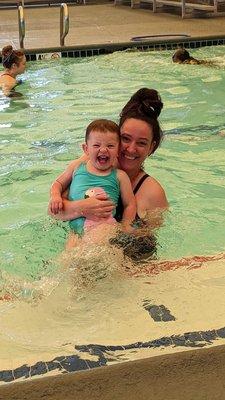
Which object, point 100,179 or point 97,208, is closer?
point 97,208

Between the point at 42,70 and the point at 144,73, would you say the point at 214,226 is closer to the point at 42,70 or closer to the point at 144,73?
the point at 144,73

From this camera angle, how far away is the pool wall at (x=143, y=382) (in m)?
1.94

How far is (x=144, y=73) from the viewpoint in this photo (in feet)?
29.7

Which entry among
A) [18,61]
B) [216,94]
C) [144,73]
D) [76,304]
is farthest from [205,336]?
[144,73]

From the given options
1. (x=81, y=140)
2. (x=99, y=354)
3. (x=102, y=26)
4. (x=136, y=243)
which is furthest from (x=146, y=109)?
(x=102, y=26)

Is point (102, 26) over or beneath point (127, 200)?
beneath

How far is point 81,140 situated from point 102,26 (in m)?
8.87

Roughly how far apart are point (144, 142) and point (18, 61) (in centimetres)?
533

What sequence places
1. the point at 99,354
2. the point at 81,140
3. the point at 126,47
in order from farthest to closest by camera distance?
1. the point at 126,47
2. the point at 81,140
3. the point at 99,354

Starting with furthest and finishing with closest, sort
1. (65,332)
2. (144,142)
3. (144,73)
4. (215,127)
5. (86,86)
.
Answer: (144,73), (86,86), (215,127), (144,142), (65,332)

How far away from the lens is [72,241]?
3.13m

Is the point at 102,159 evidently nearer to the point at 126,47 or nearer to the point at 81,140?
the point at 81,140

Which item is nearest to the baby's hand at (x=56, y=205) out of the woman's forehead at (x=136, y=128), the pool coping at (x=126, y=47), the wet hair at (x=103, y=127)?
the wet hair at (x=103, y=127)

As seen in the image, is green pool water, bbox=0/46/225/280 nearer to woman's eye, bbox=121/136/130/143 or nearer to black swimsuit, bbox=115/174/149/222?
black swimsuit, bbox=115/174/149/222
